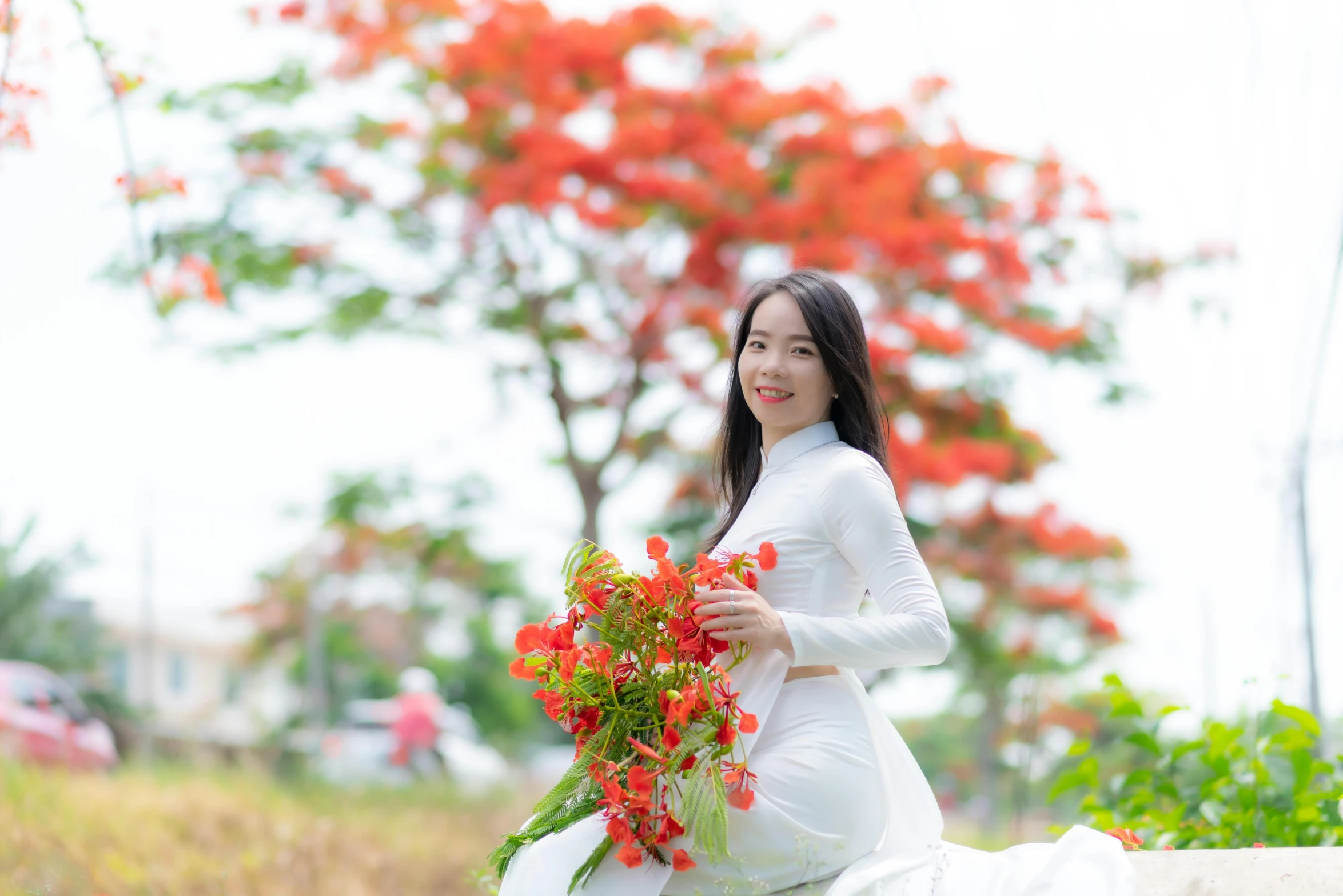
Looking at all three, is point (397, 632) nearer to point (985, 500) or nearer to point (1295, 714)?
point (985, 500)

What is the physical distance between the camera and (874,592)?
6.61ft

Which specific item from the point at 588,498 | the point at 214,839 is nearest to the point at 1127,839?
the point at 214,839

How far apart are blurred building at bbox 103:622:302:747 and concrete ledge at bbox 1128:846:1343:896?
7349 mm

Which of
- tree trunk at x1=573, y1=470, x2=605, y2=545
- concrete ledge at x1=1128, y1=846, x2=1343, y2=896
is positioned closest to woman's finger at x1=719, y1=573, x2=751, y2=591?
concrete ledge at x1=1128, y1=846, x2=1343, y2=896

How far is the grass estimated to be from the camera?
4625 mm

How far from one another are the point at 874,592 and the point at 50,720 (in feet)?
30.3

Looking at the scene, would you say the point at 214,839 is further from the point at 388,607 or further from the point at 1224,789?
the point at 388,607

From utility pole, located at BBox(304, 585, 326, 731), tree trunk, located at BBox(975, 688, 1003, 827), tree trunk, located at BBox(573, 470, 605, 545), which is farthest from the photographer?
tree trunk, located at BBox(975, 688, 1003, 827)

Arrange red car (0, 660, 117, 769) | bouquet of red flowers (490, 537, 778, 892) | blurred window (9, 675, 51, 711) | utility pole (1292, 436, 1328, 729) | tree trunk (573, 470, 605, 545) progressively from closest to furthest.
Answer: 1. bouquet of red flowers (490, 537, 778, 892)
2. utility pole (1292, 436, 1328, 729)
3. red car (0, 660, 117, 769)
4. tree trunk (573, 470, 605, 545)
5. blurred window (9, 675, 51, 711)

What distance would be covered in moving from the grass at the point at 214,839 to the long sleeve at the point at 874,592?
9.29ft

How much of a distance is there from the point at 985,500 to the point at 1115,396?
4.48 feet

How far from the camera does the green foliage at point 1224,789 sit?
2889 millimetres

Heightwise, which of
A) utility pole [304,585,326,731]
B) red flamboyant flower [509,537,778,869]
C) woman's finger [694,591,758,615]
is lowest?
utility pole [304,585,326,731]

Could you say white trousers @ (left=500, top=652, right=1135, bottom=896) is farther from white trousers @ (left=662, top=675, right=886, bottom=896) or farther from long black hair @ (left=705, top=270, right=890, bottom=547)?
long black hair @ (left=705, top=270, right=890, bottom=547)
